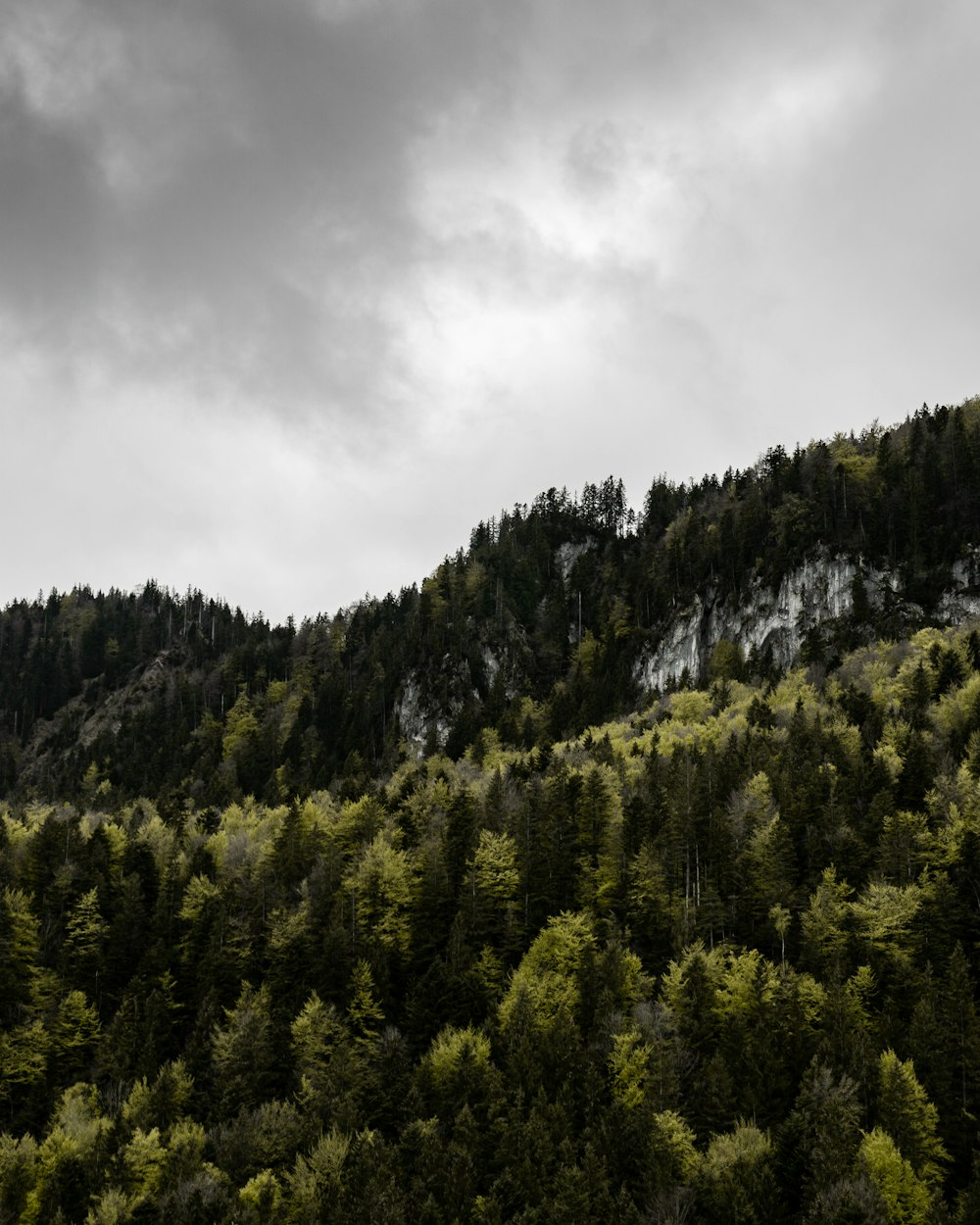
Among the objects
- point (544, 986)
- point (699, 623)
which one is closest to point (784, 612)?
point (699, 623)

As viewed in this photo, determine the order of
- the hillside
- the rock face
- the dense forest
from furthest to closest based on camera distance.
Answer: the hillside, the rock face, the dense forest

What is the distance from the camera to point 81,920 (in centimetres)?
8644

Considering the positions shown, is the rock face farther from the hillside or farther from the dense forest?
the dense forest

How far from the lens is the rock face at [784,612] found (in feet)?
484

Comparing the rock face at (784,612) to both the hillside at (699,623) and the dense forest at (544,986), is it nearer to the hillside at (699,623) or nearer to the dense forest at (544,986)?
the hillside at (699,623)

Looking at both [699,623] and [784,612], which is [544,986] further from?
[699,623]

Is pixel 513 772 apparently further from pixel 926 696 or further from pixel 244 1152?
pixel 244 1152

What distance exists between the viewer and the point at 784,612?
15800cm

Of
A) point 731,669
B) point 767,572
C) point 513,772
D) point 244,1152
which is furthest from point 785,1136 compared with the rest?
point 767,572

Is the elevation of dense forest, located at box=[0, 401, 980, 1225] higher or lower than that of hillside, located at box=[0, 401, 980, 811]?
lower

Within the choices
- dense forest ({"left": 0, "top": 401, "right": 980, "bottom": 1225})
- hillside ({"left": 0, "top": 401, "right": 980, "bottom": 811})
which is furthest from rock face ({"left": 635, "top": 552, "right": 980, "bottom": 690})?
dense forest ({"left": 0, "top": 401, "right": 980, "bottom": 1225})

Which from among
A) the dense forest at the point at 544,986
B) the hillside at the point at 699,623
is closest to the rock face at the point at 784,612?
the hillside at the point at 699,623

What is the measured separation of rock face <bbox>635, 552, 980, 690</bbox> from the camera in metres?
148

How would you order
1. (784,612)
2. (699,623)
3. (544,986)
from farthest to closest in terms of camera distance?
1. (699,623)
2. (784,612)
3. (544,986)
